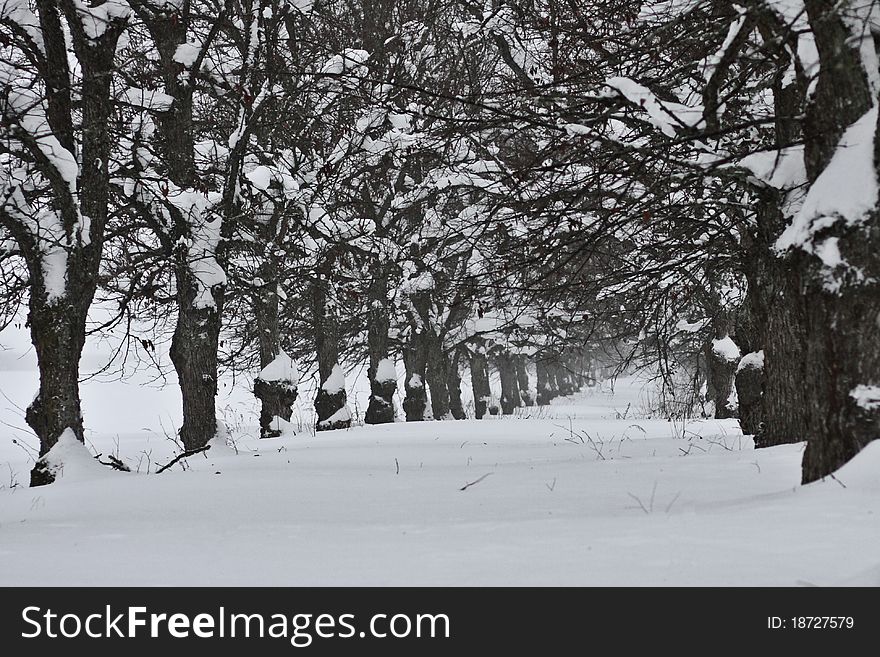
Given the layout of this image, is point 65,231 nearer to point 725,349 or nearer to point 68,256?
point 68,256

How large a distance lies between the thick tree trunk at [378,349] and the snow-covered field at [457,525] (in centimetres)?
732

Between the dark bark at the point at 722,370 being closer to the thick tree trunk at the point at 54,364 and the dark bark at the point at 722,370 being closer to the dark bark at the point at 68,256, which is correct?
the dark bark at the point at 68,256

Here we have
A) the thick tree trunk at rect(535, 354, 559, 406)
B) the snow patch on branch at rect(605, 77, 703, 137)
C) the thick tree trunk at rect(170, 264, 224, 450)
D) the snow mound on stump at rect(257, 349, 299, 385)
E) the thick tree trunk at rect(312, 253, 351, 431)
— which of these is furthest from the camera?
the thick tree trunk at rect(535, 354, 559, 406)

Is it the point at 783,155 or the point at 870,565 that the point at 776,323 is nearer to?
the point at 783,155

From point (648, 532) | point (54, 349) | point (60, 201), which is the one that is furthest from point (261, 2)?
point (648, 532)

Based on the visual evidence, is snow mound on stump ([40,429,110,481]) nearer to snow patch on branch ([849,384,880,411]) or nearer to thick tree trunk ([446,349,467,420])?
snow patch on branch ([849,384,880,411])

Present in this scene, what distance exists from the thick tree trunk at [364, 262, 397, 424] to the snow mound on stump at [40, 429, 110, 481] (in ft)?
22.0

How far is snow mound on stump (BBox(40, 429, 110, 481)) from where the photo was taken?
6.59m

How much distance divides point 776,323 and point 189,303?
662cm

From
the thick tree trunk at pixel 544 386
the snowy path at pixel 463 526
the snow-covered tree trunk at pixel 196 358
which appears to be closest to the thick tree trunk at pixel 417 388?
the snow-covered tree trunk at pixel 196 358

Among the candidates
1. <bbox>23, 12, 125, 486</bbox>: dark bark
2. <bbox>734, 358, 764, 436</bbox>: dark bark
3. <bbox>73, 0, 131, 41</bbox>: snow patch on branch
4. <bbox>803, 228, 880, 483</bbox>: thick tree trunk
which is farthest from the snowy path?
<bbox>73, 0, 131, 41</bbox>: snow patch on branch

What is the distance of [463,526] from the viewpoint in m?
3.37

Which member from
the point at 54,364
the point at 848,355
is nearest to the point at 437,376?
the point at 54,364

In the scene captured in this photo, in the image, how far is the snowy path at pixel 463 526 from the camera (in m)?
2.51
